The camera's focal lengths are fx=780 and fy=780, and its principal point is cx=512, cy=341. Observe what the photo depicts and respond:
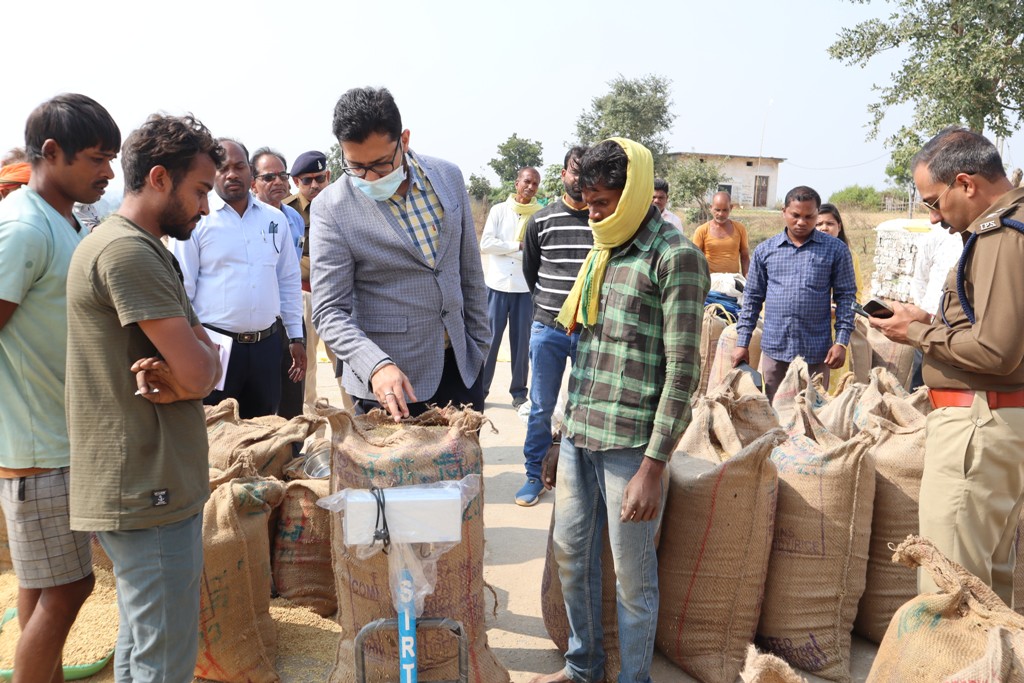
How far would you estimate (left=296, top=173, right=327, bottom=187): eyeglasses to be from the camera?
5.54 m

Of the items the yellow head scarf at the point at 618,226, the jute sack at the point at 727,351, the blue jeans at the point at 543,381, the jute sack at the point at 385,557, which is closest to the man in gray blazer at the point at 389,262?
the jute sack at the point at 385,557

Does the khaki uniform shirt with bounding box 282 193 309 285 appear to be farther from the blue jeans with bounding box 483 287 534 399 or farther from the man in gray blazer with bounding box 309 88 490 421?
the man in gray blazer with bounding box 309 88 490 421

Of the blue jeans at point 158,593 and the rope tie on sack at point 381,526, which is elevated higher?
the rope tie on sack at point 381,526

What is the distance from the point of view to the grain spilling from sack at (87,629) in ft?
8.86

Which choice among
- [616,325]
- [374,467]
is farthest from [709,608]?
[374,467]

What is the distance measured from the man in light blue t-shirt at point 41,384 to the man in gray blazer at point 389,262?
28.8 inches

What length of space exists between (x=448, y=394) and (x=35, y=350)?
1303 millimetres

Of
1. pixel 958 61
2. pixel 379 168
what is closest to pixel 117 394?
pixel 379 168

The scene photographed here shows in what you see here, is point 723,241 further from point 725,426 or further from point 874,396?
point 725,426

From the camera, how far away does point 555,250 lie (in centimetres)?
429

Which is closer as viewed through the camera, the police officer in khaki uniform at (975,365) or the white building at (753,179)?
the police officer in khaki uniform at (975,365)

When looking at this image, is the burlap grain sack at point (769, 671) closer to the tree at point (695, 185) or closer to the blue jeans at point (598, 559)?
the blue jeans at point (598, 559)

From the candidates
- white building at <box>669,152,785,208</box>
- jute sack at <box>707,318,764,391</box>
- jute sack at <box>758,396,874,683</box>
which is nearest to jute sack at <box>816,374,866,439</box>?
jute sack at <box>758,396,874,683</box>

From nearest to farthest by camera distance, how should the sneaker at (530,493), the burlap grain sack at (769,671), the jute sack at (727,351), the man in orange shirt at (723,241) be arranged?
the burlap grain sack at (769,671), the sneaker at (530,493), the jute sack at (727,351), the man in orange shirt at (723,241)
